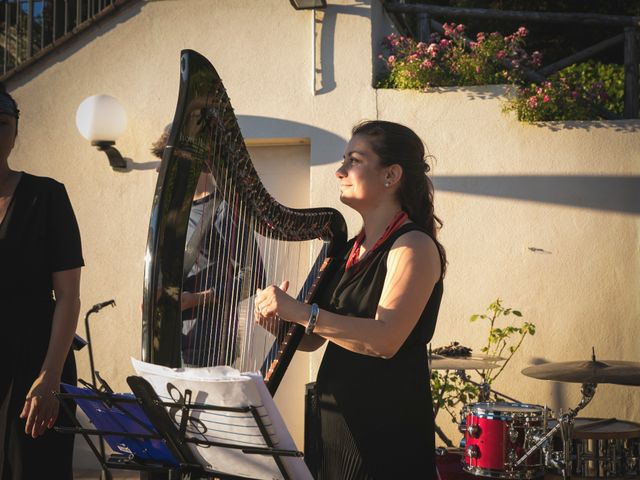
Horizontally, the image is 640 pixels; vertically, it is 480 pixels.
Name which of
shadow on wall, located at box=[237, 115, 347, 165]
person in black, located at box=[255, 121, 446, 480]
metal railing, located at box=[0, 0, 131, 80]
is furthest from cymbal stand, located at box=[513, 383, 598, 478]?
metal railing, located at box=[0, 0, 131, 80]

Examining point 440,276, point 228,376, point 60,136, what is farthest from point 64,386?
point 60,136

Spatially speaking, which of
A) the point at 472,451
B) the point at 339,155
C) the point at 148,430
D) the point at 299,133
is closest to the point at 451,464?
the point at 472,451

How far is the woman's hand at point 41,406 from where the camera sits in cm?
238

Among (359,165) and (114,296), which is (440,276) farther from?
(114,296)

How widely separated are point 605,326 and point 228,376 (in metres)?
4.32

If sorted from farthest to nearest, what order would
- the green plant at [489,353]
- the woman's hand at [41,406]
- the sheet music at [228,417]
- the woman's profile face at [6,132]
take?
the green plant at [489,353] → the woman's profile face at [6,132] → the woman's hand at [41,406] → the sheet music at [228,417]

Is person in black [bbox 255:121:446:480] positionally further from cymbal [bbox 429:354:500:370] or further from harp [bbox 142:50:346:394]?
cymbal [bbox 429:354:500:370]

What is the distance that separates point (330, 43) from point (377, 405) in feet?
13.5

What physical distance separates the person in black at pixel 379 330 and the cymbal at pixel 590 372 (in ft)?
7.78

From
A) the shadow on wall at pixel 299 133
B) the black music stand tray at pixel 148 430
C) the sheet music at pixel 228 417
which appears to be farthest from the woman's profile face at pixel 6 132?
the shadow on wall at pixel 299 133

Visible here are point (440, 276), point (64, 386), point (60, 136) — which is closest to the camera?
point (64, 386)

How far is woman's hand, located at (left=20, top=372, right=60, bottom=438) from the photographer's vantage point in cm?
238

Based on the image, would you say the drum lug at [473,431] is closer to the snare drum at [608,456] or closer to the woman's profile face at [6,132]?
the snare drum at [608,456]

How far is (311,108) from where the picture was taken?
5.96m
